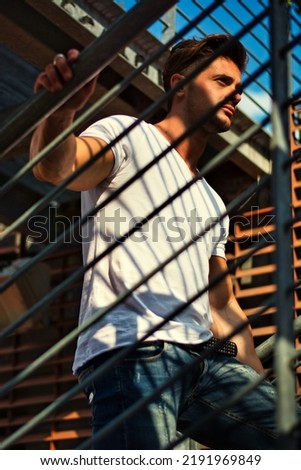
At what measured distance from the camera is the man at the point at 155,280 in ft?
7.27

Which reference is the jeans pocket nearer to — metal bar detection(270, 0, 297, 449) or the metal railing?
the metal railing

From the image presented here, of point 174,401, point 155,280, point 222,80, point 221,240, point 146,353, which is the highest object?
point 222,80

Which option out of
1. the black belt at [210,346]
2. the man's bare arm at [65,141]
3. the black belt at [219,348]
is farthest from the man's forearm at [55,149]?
the black belt at [219,348]

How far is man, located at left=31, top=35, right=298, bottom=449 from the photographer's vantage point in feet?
7.27

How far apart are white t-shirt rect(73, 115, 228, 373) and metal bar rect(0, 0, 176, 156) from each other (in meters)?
0.43

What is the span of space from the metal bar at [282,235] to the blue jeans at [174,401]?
1.98 ft

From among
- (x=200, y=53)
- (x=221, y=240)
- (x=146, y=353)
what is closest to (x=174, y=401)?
(x=146, y=353)

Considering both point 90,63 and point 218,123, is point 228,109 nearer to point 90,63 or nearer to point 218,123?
point 218,123

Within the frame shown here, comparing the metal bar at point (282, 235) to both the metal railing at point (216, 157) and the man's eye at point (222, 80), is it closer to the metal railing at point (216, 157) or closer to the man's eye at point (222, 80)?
the metal railing at point (216, 157)

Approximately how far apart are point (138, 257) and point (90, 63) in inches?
25.7

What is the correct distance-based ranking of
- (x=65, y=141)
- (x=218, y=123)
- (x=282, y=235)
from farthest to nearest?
→ (x=218, y=123), (x=65, y=141), (x=282, y=235)

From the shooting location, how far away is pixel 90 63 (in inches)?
73.0
